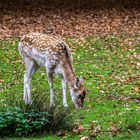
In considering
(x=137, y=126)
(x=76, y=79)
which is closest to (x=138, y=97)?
(x=76, y=79)

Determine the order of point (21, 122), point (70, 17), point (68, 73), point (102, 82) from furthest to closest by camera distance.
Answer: point (70, 17), point (102, 82), point (68, 73), point (21, 122)

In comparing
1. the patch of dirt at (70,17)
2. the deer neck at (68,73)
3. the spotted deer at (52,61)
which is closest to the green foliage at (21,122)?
the spotted deer at (52,61)

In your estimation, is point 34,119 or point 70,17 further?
point 70,17

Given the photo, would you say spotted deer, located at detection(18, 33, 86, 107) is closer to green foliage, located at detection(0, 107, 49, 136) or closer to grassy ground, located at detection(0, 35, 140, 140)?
grassy ground, located at detection(0, 35, 140, 140)

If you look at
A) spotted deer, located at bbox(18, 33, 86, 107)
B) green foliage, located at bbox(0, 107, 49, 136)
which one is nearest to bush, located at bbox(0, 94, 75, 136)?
green foliage, located at bbox(0, 107, 49, 136)

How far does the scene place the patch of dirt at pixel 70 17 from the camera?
84.4 ft

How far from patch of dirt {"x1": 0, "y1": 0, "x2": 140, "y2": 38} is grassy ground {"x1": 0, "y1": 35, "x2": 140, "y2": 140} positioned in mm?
2430

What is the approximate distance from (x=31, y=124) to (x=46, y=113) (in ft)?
1.13

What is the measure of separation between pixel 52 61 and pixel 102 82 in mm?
3460

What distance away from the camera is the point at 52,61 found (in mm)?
11781

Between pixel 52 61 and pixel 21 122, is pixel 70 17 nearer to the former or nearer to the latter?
pixel 52 61

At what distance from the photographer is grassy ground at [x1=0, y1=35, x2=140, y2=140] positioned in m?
9.86

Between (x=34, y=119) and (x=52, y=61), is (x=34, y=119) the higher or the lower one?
the lower one

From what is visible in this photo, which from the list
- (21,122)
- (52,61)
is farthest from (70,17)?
(21,122)
